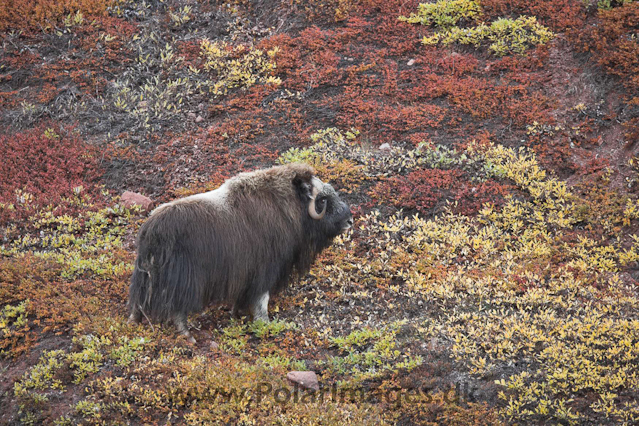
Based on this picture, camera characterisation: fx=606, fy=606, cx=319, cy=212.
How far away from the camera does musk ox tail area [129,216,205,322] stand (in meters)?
5.50

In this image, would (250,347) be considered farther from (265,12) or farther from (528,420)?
(265,12)

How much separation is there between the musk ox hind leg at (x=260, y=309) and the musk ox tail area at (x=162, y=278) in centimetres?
77

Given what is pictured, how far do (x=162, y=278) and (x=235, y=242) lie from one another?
0.80m

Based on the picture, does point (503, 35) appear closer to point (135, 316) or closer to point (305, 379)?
point (305, 379)

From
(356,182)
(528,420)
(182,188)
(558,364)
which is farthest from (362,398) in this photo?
(182,188)

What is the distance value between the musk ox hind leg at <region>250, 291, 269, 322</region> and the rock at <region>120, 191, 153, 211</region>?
2968 millimetres

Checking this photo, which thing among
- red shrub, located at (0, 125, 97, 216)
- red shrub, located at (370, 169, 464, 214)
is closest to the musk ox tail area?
red shrub, located at (370, 169, 464, 214)

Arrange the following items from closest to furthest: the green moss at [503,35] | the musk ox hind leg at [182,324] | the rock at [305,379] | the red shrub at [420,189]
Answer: the rock at [305,379] → the musk ox hind leg at [182,324] → the red shrub at [420,189] → the green moss at [503,35]

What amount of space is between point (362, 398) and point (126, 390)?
6.10 ft

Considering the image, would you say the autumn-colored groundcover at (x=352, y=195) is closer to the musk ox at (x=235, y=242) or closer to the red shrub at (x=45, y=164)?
the red shrub at (x=45, y=164)

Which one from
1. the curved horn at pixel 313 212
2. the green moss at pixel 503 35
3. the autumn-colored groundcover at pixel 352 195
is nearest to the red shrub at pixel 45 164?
the autumn-colored groundcover at pixel 352 195

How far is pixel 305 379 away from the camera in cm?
500

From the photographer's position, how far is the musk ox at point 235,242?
5.54 metres

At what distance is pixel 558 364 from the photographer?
16.6 ft
